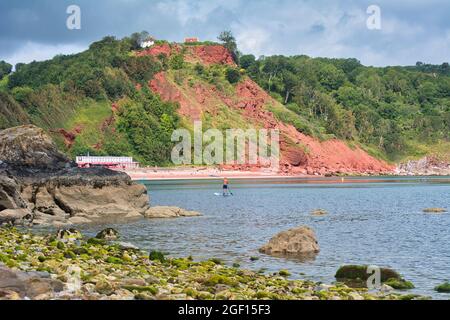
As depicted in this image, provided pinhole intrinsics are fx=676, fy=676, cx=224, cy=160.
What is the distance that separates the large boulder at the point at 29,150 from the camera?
4650cm

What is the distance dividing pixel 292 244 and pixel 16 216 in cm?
1805

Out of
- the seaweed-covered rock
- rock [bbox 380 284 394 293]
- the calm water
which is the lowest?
the calm water

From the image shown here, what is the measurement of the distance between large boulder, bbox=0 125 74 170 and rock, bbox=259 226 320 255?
22.4 metres

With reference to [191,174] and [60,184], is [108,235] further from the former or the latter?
[191,174]

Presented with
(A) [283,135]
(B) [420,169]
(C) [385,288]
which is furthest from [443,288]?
(B) [420,169]

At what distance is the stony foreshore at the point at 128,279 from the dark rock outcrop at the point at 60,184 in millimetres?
17218

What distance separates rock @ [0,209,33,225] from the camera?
38688 mm

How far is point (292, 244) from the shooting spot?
30.0 m

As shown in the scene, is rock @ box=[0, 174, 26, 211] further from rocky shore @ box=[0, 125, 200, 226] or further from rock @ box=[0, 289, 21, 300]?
rock @ box=[0, 289, 21, 300]

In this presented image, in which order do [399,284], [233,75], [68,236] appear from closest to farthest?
[399,284] → [68,236] → [233,75]

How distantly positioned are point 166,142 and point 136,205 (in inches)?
4202

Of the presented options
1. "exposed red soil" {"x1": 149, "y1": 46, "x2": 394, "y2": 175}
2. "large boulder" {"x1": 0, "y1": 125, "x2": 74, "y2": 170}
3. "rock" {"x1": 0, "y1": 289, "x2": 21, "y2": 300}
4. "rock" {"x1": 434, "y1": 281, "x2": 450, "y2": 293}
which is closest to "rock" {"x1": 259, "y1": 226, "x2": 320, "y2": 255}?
"rock" {"x1": 434, "y1": 281, "x2": 450, "y2": 293}

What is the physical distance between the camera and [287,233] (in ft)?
100
